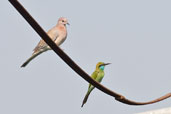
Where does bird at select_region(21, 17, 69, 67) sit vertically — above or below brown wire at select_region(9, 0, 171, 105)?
below

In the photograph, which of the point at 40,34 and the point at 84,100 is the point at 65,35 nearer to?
the point at 84,100

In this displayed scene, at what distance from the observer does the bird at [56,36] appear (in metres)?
7.56

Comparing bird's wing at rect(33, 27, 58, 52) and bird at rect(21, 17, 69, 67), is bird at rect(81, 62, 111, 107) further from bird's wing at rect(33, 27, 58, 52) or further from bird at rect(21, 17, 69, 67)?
bird's wing at rect(33, 27, 58, 52)

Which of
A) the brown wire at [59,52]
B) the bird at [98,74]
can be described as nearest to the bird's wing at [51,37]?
the bird at [98,74]

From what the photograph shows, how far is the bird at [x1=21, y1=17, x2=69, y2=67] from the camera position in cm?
756

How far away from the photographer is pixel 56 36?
7766 mm

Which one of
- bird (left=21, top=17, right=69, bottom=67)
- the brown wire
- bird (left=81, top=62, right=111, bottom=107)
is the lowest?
bird (left=81, top=62, right=111, bottom=107)

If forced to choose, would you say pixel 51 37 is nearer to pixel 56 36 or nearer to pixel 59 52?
pixel 56 36

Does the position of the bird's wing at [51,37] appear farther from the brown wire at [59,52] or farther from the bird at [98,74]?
the brown wire at [59,52]

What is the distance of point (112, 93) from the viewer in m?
2.60

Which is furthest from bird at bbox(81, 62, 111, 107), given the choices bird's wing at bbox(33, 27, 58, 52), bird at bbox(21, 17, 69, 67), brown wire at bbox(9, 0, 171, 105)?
brown wire at bbox(9, 0, 171, 105)

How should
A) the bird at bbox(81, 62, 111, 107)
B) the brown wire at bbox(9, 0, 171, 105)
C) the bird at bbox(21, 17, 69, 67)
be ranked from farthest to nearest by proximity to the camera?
the bird at bbox(81, 62, 111, 107), the bird at bbox(21, 17, 69, 67), the brown wire at bbox(9, 0, 171, 105)

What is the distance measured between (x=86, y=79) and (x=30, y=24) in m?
0.56

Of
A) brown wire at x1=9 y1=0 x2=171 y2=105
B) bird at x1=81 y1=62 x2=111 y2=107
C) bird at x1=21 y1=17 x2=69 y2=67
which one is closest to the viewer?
brown wire at x1=9 y1=0 x2=171 y2=105
